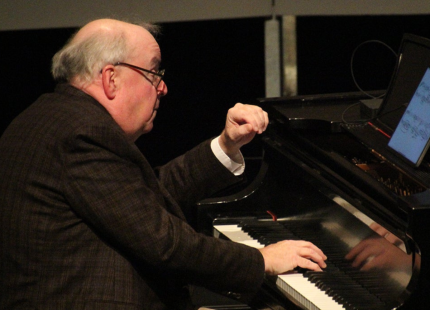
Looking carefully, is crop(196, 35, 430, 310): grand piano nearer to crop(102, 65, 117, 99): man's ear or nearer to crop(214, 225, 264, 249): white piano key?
crop(214, 225, 264, 249): white piano key

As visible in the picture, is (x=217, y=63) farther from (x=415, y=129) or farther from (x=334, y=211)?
(x=415, y=129)

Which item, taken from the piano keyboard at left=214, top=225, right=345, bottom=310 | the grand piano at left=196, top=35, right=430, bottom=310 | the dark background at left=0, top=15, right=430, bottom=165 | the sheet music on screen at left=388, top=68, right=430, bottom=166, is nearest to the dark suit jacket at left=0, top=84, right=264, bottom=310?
the piano keyboard at left=214, top=225, right=345, bottom=310

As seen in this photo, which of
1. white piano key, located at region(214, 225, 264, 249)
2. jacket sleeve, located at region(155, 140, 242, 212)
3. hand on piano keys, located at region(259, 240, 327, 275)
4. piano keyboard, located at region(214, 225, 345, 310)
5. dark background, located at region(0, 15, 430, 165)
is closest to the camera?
piano keyboard, located at region(214, 225, 345, 310)

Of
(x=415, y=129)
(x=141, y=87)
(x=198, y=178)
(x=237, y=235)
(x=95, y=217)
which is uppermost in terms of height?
(x=141, y=87)

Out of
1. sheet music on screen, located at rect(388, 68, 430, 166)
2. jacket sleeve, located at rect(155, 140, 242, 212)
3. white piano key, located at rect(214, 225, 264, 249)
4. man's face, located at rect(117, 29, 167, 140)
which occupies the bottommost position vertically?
white piano key, located at rect(214, 225, 264, 249)

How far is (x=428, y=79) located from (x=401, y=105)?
19cm

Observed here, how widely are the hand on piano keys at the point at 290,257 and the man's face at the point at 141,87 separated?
52cm

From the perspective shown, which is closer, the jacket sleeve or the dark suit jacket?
the dark suit jacket

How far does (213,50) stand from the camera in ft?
13.7

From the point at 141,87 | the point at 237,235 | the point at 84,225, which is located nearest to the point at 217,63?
the point at 237,235

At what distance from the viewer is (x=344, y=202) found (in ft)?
6.58

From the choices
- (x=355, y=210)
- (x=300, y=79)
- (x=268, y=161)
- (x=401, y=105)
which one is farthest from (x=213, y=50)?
(x=355, y=210)

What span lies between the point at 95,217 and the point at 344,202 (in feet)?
2.18

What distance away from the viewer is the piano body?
1.76 meters
